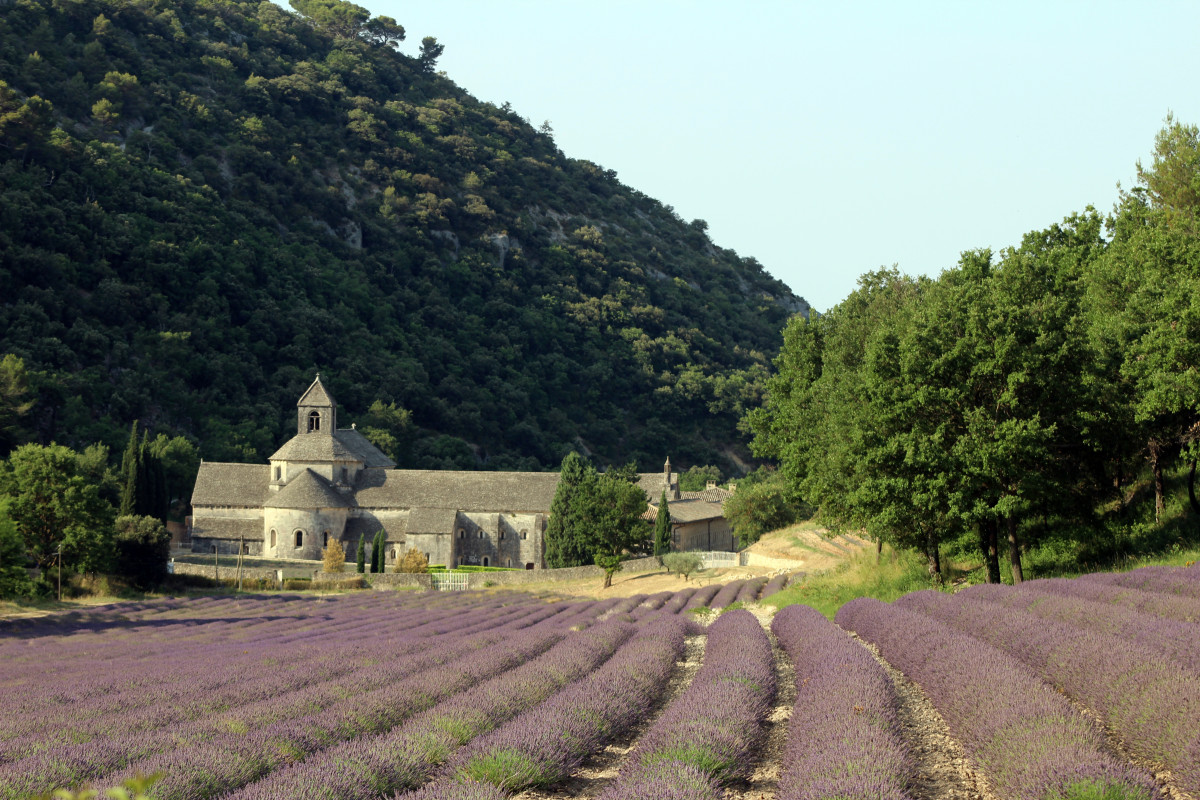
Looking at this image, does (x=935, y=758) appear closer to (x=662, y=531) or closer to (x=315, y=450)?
(x=662, y=531)

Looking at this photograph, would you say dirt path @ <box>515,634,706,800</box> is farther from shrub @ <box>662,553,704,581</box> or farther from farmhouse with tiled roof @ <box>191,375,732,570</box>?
farmhouse with tiled roof @ <box>191,375,732,570</box>

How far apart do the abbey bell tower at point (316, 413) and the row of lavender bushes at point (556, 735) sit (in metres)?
64.9

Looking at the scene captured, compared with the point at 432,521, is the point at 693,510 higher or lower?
higher

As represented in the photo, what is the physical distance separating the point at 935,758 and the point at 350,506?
214 ft

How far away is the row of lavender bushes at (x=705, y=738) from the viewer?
21.4ft

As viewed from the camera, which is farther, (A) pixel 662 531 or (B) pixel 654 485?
(B) pixel 654 485

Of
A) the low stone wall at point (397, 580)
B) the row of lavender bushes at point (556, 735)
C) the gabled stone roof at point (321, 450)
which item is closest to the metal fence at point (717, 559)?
the low stone wall at point (397, 580)

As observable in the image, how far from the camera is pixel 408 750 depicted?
26.1ft

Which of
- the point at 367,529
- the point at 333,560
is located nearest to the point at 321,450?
the point at 367,529

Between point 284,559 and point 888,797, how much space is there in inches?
2603

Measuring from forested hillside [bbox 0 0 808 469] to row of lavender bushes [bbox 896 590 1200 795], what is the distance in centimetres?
7200

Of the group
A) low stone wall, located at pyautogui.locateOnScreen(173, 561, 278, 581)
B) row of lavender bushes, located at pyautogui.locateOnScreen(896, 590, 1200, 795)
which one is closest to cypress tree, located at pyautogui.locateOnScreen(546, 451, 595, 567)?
low stone wall, located at pyautogui.locateOnScreen(173, 561, 278, 581)

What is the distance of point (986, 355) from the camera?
21203 millimetres

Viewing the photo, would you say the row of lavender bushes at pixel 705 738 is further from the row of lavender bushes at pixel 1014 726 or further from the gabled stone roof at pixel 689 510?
the gabled stone roof at pixel 689 510
